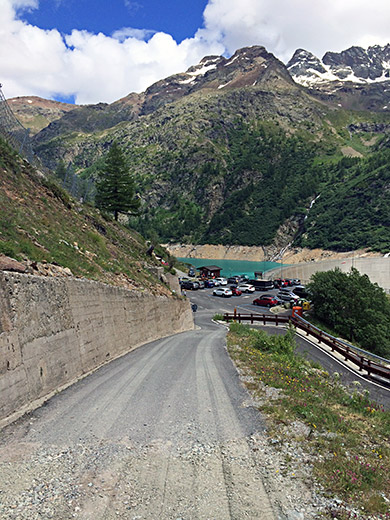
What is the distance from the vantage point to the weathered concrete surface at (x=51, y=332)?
7.03 metres

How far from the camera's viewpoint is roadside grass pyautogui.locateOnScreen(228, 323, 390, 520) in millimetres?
4828

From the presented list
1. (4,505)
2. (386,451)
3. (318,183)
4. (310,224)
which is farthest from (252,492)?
(318,183)

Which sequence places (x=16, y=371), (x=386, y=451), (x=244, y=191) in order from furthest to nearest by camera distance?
(x=244, y=191) < (x=16, y=371) < (x=386, y=451)

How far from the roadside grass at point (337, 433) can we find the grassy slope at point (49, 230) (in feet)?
27.2

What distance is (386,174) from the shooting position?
14562cm

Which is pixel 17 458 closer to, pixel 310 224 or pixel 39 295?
pixel 39 295

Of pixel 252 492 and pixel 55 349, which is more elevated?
pixel 55 349

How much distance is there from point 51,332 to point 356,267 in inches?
2796

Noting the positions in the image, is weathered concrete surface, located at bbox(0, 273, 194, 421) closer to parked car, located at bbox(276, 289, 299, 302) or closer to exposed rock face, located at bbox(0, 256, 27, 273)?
exposed rock face, located at bbox(0, 256, 27, 273)

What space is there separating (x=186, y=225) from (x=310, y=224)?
67.2 metres

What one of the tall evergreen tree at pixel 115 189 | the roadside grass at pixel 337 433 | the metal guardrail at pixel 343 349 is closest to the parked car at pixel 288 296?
the metal guardrail at pixel 343 349

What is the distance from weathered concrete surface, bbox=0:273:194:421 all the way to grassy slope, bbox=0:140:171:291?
1693 millimetres

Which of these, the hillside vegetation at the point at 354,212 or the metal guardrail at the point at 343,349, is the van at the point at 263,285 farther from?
the hillside vegetation at the point at 354,212

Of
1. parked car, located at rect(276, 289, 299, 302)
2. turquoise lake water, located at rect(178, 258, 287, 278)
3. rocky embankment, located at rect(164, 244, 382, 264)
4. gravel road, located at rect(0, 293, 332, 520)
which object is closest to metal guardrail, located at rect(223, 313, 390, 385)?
parked car, located at rect(276, 289, 299, 302)
